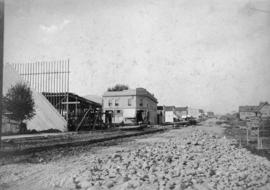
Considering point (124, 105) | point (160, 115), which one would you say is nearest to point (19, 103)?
point (124, 105)

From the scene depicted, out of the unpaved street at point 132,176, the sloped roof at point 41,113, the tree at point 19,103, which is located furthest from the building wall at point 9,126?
the unpaved street at point 132,176

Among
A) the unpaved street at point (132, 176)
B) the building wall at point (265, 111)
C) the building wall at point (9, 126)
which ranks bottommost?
the unpaved street at point (132, 176)

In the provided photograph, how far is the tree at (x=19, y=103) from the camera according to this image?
67.6ft

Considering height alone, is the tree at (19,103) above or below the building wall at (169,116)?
above

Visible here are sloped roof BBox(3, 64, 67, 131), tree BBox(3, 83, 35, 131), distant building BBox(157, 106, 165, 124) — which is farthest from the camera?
distant building BBox(157, 106, 165, 124)

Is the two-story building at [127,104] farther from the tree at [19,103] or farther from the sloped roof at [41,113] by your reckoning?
the tree at [19,103]

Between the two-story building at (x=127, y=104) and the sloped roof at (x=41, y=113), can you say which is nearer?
the sloped roof at (x=41, y=113)

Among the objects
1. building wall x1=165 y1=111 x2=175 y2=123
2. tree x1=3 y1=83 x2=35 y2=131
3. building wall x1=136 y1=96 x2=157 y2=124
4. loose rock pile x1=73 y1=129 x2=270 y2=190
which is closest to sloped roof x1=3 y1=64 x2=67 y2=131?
tree x1=3 y1=83 x2=35 y2=131

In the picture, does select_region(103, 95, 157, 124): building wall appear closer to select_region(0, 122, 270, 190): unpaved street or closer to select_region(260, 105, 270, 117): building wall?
select_region(260, 105, 270, 117): building wall

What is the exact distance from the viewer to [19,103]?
20891 mm

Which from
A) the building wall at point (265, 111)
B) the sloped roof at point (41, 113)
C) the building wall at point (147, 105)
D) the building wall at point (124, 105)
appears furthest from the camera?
the building wall at point (265, 111)

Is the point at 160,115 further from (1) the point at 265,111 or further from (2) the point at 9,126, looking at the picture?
(2) the point at 9,126

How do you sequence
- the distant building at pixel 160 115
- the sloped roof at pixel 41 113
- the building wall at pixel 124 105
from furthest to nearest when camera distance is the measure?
the distant building at pixel 160 115, the building wall at pixel 124 105, the sloped roof at pixel 41 113

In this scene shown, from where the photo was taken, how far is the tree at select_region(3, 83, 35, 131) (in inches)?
811
